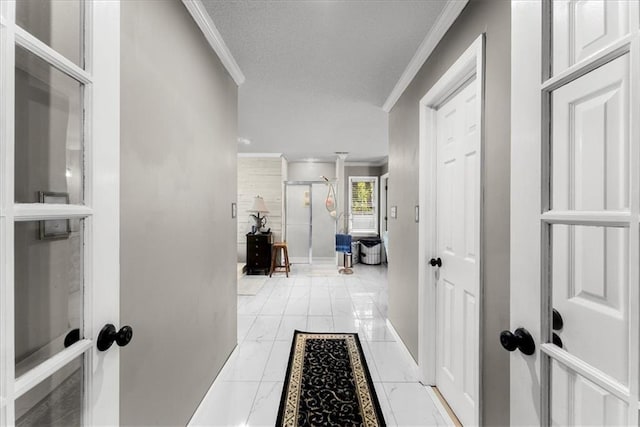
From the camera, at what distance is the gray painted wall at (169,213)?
1.13 m

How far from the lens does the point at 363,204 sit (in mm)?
7398

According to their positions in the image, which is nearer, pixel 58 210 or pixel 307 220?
pixel 58 210

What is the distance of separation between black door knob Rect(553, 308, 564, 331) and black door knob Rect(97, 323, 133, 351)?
1.10 metres

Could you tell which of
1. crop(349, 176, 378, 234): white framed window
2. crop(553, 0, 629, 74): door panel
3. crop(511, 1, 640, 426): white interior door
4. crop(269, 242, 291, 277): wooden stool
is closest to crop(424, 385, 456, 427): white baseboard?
crop(511, 1, 640, 426): white interior door

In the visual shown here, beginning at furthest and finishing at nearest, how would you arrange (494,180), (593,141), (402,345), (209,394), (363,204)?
(363,204) → (402,345) → (209,394) → (494,180) → (593,141)

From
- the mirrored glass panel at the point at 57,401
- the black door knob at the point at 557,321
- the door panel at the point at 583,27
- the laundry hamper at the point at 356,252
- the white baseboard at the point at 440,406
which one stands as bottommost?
the white baseboard at the point at 440,406

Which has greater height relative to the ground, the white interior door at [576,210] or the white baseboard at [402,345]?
the white interior door at [576,210]

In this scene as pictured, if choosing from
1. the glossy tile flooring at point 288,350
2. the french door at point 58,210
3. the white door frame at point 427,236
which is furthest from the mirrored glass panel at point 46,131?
the white door frame at point 427,236

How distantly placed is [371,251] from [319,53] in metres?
5.44

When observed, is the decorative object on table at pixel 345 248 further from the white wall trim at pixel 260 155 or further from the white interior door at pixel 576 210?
the white interior door at pixel 576 210

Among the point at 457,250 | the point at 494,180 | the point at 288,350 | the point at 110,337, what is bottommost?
the point at 288,350

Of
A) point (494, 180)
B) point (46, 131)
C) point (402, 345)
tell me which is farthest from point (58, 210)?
point (402, 345)

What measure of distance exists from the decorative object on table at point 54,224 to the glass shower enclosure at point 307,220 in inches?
246

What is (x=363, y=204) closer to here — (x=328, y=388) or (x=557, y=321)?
(x=328, y=388)
